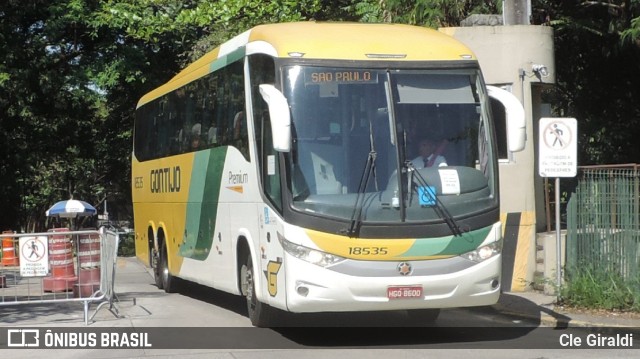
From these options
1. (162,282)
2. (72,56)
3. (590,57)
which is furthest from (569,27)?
(72,56)

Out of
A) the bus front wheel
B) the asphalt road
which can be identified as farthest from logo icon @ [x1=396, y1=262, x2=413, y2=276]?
the bus front wheel

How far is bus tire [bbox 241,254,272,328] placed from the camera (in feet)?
42.0

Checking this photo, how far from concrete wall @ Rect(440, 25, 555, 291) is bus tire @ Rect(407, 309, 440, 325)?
3479 millimetres

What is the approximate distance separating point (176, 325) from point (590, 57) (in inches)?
578

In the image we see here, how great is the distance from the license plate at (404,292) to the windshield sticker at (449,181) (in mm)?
1139

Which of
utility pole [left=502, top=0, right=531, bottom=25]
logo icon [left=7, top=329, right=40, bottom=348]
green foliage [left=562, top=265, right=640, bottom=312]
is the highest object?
utility pole [left=502, top=0, right=531, bottom=25]

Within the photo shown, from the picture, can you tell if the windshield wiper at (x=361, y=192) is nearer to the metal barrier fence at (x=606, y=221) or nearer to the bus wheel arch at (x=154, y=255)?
the metal barrier fence at (x=606, y=221)

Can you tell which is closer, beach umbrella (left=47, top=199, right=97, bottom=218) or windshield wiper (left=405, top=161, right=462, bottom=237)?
windshield wiper (left=405, top=161, right=462, bottom=237)

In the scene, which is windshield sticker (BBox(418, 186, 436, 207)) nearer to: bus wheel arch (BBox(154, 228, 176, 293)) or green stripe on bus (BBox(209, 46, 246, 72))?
green stripe on bus (BBox(209, 46, 246, 72))

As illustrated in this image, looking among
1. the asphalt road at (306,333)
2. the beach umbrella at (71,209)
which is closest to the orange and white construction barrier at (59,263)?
the asphalt road at (306,333)

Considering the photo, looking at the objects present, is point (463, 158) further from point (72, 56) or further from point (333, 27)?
point (72, 56)

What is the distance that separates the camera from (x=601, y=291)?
559 inches

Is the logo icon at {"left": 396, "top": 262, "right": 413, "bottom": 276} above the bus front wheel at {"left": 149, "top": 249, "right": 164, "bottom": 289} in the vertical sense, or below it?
above

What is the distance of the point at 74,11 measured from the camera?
3331 cm
